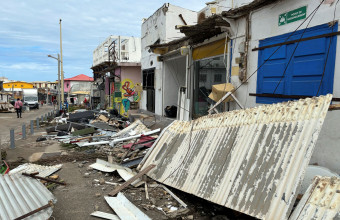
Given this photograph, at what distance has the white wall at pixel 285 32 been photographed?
15.2 ft

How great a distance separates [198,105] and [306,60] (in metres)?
5.54

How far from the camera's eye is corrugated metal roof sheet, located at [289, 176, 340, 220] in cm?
259

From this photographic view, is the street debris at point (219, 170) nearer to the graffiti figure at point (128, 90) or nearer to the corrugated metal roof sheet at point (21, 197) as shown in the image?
the corrugated metal roof sheet at point (21, 197)

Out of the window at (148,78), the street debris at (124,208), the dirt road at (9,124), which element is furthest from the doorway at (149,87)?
the street debris at (124,208)

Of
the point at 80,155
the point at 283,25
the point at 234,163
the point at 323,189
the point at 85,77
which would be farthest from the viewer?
the point at 85,77

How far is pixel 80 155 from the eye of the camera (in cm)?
860

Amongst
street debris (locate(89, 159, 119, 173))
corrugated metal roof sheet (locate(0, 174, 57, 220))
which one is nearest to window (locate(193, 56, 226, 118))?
street debris (locate(89, 159, 119, 173))

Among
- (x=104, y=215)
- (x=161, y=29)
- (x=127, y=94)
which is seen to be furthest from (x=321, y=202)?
(x=127, y=94)

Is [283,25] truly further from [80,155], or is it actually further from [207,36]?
[80,155]

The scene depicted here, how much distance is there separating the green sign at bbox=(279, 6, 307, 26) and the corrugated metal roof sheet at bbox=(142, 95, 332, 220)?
102 inches

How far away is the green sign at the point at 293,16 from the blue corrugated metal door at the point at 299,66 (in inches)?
12.8

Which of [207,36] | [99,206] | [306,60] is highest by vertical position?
[207,36]

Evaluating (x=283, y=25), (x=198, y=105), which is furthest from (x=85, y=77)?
(x=283, y=25)

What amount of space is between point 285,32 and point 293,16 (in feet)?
1.30
